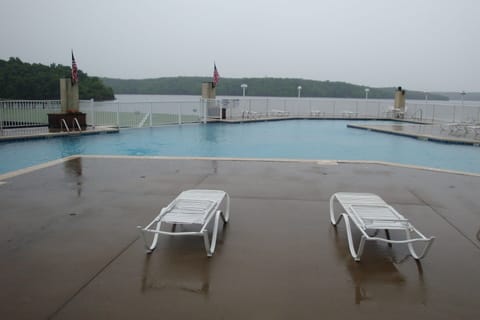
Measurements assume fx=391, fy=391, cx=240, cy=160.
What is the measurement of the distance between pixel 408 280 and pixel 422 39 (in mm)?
23484

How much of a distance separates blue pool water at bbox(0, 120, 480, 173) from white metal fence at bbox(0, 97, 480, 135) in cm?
93

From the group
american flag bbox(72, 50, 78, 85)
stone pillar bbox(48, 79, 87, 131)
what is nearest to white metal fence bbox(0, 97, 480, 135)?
stone pillar bbox(48, 79, 87, 131)

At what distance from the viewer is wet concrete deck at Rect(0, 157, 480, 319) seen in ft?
7.05

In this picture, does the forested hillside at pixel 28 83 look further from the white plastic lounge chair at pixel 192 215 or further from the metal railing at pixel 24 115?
the white plastic lounge chair at pixel 192 215

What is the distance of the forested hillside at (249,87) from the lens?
1361 inches

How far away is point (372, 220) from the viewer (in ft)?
9.43

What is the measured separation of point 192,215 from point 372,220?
133 centimetres

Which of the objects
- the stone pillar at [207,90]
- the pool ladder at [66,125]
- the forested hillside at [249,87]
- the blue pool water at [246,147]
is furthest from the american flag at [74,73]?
the forested hillside at [249,87]

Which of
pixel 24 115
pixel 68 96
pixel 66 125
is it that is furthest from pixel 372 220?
pixel 24 115

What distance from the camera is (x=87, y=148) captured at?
10.4 m

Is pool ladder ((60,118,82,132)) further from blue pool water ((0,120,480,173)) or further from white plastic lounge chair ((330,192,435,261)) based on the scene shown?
white plastic lounge chair ((330,192,435,261))

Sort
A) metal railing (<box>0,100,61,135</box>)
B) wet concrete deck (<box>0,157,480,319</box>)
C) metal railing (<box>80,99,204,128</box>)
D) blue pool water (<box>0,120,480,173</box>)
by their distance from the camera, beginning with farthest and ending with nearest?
metal railing (<box>80,99,204,128</box>)
metal railing (<box>0,100,61,135</box>)
blue pool water (<box>0,120,480,173</box>)
wet concrete deck (<box>0,157,480,319</box>)

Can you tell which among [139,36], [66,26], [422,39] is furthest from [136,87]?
[422,39]

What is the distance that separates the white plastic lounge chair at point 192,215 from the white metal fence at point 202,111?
9923mm
